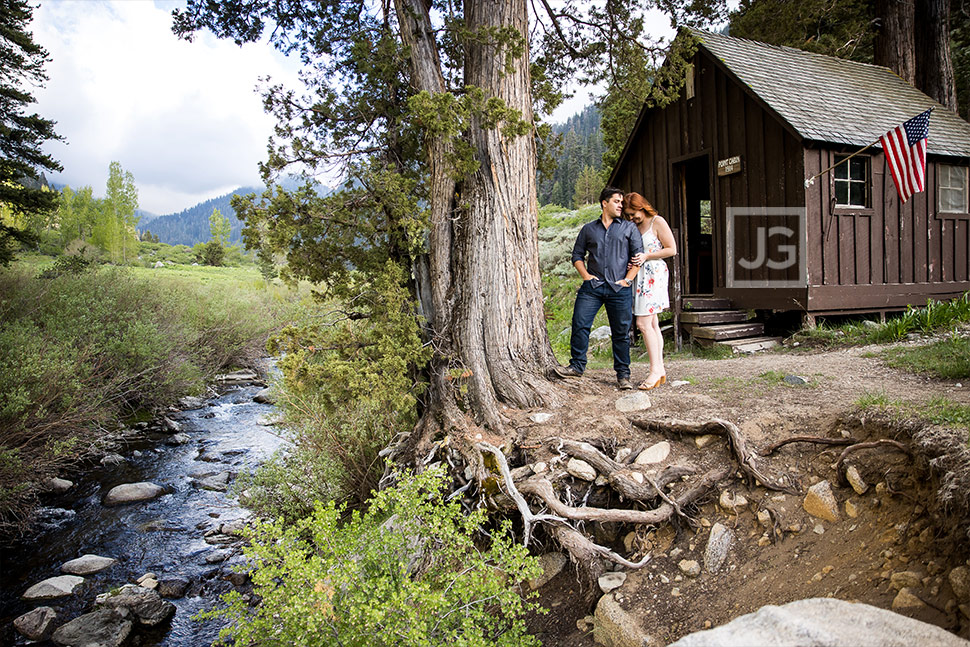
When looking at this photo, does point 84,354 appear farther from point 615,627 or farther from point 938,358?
Result: point 938,358

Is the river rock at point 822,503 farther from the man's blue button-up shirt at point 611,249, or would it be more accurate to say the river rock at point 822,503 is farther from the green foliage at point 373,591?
the man's blue button-up shirt at point 611,249

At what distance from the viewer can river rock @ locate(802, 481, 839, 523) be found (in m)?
3.45

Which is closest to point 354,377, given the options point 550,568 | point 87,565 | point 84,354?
point 550,568

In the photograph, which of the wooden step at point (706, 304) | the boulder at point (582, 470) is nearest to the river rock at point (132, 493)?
the boulder at point (582, 470)

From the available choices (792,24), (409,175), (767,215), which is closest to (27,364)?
(409,175)

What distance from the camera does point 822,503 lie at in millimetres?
3490

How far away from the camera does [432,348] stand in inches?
216

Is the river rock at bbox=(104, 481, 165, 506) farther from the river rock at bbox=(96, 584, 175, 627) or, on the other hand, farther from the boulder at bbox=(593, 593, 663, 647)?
the boulder at bbox=(593, 593, 663, 647)

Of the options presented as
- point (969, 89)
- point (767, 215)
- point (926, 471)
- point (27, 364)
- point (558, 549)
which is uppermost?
point (969, 89)

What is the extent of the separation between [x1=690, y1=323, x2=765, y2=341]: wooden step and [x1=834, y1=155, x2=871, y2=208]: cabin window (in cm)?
254

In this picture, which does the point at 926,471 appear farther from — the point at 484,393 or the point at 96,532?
the point at 96,532

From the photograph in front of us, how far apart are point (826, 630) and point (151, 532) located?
25.7 feet

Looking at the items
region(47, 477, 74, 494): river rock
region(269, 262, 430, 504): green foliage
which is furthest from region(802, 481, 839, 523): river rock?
region(47, 477, 74, 494): river rock

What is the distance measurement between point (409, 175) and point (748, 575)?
4.79 m
